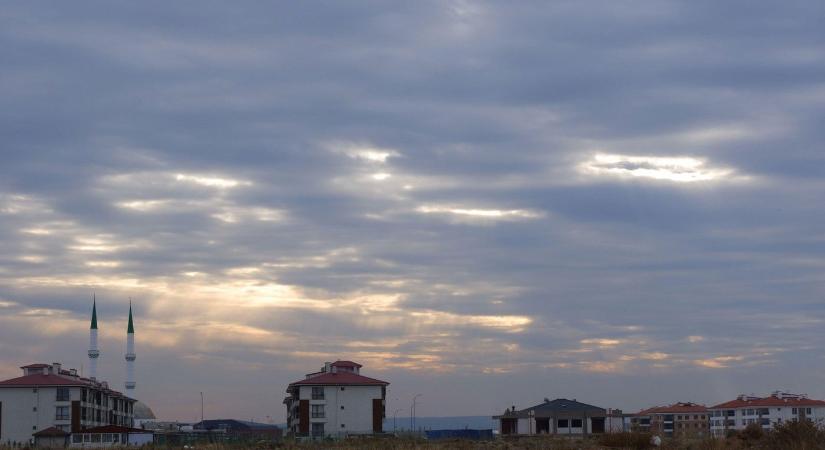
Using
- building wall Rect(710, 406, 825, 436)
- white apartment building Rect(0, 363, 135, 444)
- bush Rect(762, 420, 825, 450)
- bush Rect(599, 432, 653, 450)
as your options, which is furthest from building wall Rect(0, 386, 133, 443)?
building wall Rect(710, 406, 825, 436)

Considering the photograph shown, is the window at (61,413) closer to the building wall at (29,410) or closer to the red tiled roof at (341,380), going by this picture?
the building wall at (29,410)

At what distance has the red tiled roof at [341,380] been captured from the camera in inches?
4193

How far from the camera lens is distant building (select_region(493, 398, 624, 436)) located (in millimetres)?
107519

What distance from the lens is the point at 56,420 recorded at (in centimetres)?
10631

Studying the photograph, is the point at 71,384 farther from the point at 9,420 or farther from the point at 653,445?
the point at 653,445

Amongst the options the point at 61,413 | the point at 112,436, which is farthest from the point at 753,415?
the point at 112,436

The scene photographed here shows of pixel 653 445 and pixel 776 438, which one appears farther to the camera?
pixel 653 445

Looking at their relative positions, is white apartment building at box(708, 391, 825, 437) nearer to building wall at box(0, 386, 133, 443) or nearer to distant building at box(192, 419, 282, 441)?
distant building at box(192, 419, 282, 441)

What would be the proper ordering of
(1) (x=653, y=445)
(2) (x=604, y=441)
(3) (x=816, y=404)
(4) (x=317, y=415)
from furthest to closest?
(3) (x=816, y=404), (4) (x=317, y=415), (2) (x=604, y=441), (1) (x=653, y=445)

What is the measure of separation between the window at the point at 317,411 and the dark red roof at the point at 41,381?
24.9 m

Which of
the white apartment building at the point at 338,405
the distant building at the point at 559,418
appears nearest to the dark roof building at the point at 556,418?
the distant building at the point at 559,418

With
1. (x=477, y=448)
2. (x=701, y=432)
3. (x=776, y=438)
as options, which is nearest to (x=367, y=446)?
(x=477, y=448)

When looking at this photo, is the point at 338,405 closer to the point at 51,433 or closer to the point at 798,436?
the point at 51,433

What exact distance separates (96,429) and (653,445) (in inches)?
2493
